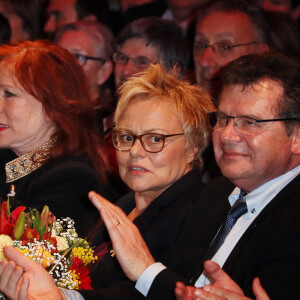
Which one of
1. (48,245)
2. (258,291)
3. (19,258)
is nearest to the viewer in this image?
(258,291)

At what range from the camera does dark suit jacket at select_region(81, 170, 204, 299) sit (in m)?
2.89

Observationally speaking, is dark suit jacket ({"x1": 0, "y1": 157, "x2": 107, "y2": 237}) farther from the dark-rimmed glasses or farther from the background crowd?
the dark-rimmed glasses

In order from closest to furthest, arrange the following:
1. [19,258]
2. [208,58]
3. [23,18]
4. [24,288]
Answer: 1. [24,288]
2. [19,258]
3. [208,58]
4. [23,18]

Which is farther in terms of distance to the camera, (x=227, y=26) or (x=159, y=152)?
(x=227, y=26)

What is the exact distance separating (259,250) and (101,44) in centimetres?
325

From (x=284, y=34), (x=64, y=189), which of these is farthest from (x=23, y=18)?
(x=64, y=189)

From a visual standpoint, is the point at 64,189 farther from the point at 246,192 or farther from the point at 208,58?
the point at 208,58

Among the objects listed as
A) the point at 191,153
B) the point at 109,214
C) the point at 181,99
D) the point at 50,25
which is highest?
the point at 50,25

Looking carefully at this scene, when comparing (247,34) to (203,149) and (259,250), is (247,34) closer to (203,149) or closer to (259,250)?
(203,149)

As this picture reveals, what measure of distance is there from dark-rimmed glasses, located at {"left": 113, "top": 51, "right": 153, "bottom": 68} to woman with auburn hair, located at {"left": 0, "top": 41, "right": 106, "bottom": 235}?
39.0 inches

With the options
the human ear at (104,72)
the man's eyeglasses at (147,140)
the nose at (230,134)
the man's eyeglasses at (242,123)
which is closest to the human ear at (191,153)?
the man's eyeglasses at (147,140)

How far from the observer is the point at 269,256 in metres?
2.35

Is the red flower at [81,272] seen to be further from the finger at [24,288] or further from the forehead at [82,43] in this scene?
the forehead at [82,43]

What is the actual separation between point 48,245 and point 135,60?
2.46m
